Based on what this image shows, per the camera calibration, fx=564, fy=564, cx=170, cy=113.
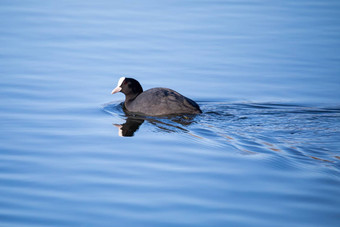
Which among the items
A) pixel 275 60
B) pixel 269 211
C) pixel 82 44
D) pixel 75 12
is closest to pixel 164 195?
pixel 269 211

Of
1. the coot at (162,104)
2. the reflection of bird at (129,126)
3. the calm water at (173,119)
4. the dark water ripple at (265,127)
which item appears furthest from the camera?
the coot at (162,104)

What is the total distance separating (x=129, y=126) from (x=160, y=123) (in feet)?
1.53

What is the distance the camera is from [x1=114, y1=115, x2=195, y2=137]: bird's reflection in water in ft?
26.4

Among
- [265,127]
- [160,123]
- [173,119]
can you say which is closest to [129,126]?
[160,123]

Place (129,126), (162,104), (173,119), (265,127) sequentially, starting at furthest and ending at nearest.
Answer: (162,104) → (173,119) → (129,126) → (265,127)

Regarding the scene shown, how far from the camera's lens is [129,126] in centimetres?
844

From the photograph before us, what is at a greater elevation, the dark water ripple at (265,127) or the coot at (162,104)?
the coot at (162,104)

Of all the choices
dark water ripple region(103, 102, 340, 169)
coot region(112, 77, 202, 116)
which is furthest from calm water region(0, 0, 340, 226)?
coot region(112, 77, 202, 116)

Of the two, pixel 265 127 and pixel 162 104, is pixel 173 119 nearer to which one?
pixel 162 104

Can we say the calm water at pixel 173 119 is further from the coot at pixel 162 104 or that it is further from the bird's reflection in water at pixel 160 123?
the coot at pixel 162 104

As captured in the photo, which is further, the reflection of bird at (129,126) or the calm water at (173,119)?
the reflection of bird at (129,126)

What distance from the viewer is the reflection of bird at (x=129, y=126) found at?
7986 mm

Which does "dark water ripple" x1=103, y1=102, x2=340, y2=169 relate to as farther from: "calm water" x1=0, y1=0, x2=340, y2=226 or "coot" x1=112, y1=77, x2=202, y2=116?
"coot" x1=112, y1=77, x2=202, y2=116

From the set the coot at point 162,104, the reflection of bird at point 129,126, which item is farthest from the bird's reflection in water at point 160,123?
the coot at point 162,104
